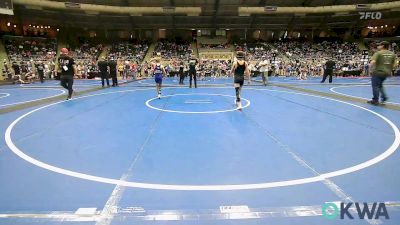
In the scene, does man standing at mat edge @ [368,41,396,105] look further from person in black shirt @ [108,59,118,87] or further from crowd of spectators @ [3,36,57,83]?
crowd of spectators @ [3,36,57,83]

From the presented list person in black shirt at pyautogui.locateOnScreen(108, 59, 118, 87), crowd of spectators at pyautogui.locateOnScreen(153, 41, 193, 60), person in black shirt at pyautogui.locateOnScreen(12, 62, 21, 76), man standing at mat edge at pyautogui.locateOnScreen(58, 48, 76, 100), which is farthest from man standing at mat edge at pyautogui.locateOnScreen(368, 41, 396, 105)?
crowd of spectators at pyautogui.locateOnScreen(153, 41, 193, 60)

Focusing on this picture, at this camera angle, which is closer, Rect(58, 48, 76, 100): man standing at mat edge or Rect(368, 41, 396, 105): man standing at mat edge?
Rect(368, 41, 396, 105): man standing at mat edge

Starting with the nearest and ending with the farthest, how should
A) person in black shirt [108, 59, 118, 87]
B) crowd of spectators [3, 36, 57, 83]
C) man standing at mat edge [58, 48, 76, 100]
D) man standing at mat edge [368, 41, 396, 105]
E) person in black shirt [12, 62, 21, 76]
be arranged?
1. man standing at mat edge [368, 41, 396, 105]
2. man standing at mat edge [58, 48, 76, 100]
3. person in black shirt [108, 59, 118, 87]
4. person in black shirt [12, 62, 21, 76]
5. crowd of spectators [3, 36, 57, 83]

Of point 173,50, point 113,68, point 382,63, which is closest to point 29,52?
point 173,50

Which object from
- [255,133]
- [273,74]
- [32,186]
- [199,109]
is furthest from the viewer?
[273,74]

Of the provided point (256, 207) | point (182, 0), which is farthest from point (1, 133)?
point (182, 0)

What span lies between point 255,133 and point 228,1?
34.6m

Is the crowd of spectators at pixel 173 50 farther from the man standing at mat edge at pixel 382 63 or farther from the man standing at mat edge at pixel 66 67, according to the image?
the man standing at mat edge at pixel 382 63

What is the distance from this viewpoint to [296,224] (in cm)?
291

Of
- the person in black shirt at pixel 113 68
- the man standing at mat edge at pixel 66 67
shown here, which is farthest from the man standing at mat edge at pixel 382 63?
the person in black shirt at pixel 113 68

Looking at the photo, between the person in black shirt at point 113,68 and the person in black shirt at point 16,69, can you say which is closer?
the person in black shirt at point 113,68

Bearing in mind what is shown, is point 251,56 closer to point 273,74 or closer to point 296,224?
point 273,74

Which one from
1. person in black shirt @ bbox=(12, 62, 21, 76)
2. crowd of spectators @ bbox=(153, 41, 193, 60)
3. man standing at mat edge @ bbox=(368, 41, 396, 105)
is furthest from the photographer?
crowd of spectators @ bbox=(153, 41, 193, 60)

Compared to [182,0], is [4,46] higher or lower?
lower
